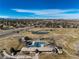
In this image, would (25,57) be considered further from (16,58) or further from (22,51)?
(22,51)

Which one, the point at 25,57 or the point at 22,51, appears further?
the point at 22,51

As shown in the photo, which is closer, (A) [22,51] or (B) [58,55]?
(B) [58,55]

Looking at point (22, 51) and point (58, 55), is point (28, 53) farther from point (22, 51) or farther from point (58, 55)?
point (58, 55)

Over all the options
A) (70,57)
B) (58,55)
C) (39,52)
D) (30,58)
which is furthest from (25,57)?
(70,57)

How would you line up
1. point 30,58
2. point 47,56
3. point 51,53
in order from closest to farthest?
point 30,58 → point 47,56 → point 51,53

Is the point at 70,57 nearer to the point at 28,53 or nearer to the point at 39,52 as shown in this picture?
the point at 39,52

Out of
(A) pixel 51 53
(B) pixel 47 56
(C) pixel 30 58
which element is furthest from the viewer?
(A) pixel 51 53

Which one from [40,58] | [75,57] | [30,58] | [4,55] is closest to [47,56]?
[40,58]

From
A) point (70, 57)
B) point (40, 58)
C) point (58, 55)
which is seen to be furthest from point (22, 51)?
point (70, 57)
